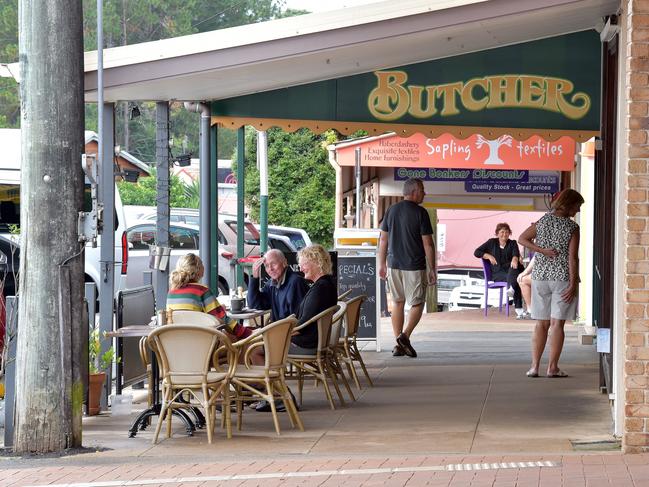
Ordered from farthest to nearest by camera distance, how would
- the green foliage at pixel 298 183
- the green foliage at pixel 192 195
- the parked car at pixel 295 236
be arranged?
1. the green foliage at pixel 192 195
2. the green foliage at pixel 298 183
3. the parked car at pixel 295 236

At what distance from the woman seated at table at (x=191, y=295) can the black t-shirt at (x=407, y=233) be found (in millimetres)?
4177

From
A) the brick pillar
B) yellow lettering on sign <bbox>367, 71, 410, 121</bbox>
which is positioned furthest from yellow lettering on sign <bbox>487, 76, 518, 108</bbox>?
the brick pillar

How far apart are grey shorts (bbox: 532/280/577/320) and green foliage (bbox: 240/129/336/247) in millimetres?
28801

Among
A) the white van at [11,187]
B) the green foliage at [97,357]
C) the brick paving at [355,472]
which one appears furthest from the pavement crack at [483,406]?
the white van at [11,187]

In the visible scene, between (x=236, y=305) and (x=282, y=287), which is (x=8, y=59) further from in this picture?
(x=282, y=287)

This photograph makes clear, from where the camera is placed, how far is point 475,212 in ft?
110

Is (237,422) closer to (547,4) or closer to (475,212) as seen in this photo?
(547,4)

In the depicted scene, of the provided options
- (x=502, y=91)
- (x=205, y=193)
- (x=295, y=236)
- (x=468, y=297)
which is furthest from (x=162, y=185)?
(x=295, y=236)

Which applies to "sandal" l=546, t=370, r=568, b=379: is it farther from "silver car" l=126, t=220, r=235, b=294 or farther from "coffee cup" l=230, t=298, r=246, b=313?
"silver car" l=126, t=220, r=235, b=294

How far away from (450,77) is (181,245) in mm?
11557

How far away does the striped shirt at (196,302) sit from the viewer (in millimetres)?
8836

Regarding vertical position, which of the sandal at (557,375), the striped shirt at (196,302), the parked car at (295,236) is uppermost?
the parked car at (295,236)

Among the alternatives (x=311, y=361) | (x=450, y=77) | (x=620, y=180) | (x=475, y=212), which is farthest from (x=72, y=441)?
(x=475, y=212)

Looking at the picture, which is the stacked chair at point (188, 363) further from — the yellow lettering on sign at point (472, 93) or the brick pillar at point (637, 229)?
the yellow lettering on sign at point (472, 93)
